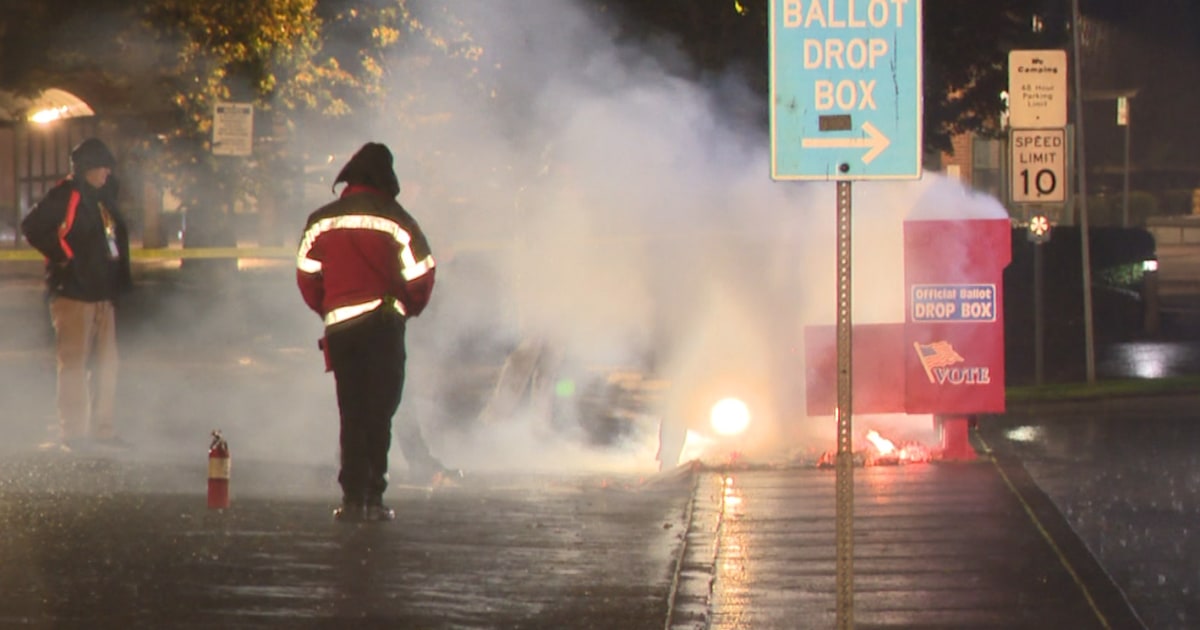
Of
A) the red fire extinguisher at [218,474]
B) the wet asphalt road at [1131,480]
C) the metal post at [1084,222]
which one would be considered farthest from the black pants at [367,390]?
the metal post at [1084,222]

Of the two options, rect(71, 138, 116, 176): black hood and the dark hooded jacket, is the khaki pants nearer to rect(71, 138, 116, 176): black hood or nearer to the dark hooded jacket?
the dark hooded jacket

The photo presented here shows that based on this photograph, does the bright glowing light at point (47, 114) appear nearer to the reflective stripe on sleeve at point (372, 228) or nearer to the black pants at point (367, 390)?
the reflective stripe on sleeve at point (372, 228)

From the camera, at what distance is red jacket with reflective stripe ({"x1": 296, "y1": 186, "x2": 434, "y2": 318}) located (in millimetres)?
7977

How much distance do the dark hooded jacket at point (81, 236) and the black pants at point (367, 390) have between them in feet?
9.26

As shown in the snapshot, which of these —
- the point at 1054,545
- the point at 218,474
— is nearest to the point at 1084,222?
the point at 1054,545

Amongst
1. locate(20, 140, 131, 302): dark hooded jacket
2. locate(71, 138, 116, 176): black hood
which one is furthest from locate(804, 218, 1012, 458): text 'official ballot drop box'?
locate(71, 138, 116, 176): black hood

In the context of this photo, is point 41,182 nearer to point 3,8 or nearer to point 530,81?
point 3,8

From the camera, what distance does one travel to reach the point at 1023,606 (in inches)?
259

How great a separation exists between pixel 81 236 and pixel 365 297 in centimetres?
302

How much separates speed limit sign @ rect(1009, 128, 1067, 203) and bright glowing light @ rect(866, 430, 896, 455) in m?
3.94

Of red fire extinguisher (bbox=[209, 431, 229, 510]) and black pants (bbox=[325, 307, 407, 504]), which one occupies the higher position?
black pants (bbox=[325, 307, 407, 504])

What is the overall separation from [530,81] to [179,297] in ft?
28.8

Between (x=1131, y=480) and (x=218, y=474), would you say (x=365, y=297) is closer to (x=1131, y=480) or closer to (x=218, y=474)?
(x=218, y=474)

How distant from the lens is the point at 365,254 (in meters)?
7.98
